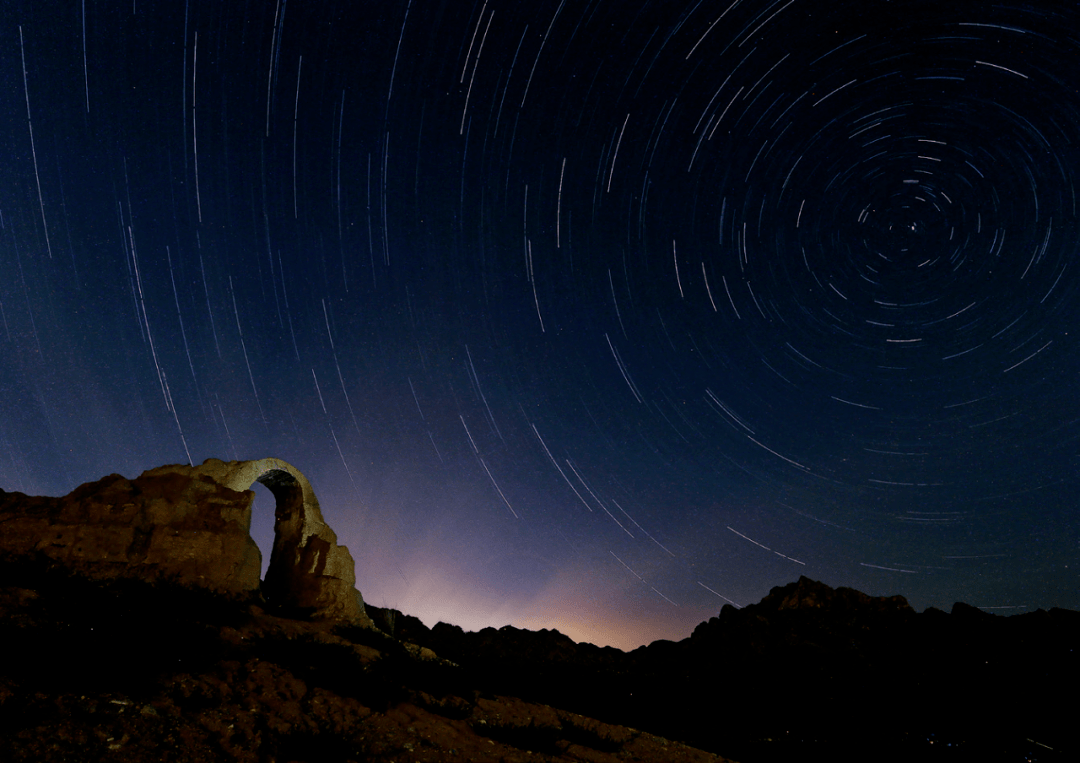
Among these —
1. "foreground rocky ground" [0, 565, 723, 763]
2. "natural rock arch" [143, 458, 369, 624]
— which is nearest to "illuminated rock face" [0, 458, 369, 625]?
"natural rock arch" [143, 458, 369, 624]

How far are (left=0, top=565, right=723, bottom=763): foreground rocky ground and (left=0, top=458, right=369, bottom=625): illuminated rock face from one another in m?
1.24

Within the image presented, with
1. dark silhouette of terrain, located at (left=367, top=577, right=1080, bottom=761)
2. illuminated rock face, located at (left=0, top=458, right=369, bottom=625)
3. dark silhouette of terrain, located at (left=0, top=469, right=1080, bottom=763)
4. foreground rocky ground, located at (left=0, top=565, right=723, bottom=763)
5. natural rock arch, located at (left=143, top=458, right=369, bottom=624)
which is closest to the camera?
foreground rocky ground, located at (left=0, top=565, right=723, bottom=763)

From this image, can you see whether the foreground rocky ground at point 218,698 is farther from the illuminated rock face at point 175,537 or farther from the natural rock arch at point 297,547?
the natural rock arch at point 297,547

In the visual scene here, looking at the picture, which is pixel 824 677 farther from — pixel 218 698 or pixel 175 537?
pixel 218 698

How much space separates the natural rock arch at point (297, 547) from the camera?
1328cm

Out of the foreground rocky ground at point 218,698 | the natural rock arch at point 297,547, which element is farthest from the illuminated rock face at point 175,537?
the foreground rocky ground at point 218,698

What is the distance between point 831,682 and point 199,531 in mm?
51902

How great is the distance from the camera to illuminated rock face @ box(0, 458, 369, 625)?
10.3 m

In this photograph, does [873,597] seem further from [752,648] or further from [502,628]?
[502,628]

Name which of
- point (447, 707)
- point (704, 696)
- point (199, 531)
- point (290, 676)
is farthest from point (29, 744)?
point (704, 696)

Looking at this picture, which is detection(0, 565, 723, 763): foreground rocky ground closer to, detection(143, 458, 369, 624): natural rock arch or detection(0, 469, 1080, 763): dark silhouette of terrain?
detection(0, 469, 1080, 763): dark silhouette of terrain

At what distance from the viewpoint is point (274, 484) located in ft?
53.2

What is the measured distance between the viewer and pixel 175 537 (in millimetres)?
10984

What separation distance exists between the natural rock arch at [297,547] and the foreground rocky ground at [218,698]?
427cm
